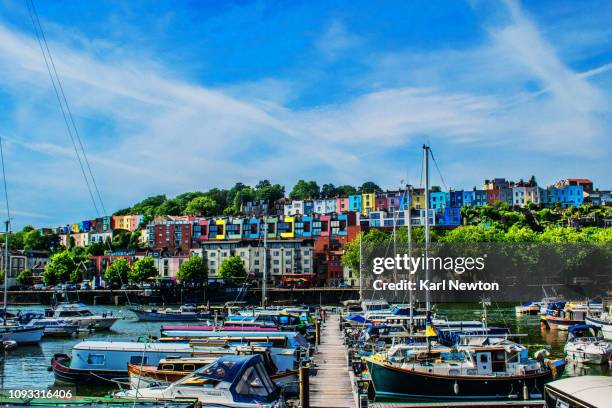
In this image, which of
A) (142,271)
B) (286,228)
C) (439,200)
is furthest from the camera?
(439,200)

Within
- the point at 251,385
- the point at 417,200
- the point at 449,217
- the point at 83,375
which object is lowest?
the point at 83,375

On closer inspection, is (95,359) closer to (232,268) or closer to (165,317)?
(165,317)

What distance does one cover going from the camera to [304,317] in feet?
210


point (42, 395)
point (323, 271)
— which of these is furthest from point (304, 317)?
point (323, 271)

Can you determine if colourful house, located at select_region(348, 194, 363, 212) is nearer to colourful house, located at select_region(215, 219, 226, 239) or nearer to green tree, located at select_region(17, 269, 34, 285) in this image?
colourful house, located at select_region(215, 219, 226, 239)

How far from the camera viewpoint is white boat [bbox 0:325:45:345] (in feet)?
173

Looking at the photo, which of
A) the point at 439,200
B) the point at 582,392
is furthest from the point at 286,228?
the point at 582,392

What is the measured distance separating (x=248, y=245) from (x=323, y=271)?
1762 centimetres

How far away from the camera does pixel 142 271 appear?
5512 inches

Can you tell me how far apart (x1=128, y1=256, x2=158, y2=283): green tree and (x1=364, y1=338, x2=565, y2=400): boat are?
379 feet

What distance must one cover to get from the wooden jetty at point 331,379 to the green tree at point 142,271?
100734 mm

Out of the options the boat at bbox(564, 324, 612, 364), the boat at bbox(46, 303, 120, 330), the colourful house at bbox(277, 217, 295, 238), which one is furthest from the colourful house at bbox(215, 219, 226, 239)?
the boat at bbox(564, 324, 612, 364)

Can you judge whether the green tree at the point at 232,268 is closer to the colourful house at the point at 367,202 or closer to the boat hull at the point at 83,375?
the colourful house at the point at 367,202

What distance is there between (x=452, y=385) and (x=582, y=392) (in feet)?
41.2
